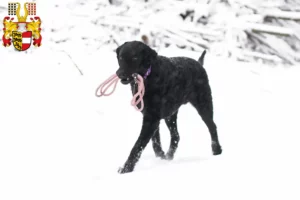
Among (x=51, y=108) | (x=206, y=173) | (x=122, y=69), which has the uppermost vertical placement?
(x=122, y=69)

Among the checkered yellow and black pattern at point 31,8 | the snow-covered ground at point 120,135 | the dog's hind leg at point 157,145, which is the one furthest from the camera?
the checkered yellow and black pattern at point 31,8

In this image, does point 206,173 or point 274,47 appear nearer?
point 206,173

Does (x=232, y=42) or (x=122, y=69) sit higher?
(x=122, y=69)

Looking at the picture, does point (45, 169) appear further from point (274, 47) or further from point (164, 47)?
point (274, 47)

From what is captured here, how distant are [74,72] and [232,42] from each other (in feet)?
10.9

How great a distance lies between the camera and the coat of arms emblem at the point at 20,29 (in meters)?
8.17

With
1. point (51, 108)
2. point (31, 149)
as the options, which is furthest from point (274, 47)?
point (31, 149)

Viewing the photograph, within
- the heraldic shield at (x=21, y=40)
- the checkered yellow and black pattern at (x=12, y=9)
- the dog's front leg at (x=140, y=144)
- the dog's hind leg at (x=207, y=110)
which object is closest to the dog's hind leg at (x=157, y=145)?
the dog's hind leg at (x=207, y=110)

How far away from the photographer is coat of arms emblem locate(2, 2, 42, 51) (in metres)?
8.17

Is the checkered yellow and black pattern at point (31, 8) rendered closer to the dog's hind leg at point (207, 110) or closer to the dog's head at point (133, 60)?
the dog's hind leg at point (207, 110)

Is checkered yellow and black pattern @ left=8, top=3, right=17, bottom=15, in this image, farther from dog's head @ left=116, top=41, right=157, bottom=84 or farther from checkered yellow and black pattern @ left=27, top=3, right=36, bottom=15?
dog's head @ left=116, top=41, right=157, bottom=84

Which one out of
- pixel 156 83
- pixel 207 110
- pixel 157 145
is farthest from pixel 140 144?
pixel 207 110

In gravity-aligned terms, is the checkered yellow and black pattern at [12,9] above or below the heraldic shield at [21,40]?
above

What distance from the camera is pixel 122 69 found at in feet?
13.4
